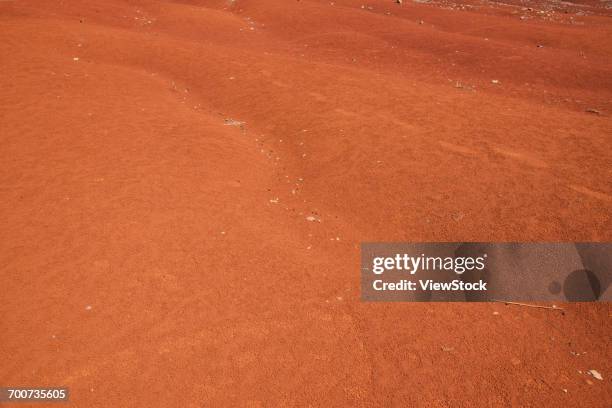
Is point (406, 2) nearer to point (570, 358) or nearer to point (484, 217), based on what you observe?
point (484, 217)

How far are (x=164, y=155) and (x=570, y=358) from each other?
599 cm

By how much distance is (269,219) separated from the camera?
5977 mm

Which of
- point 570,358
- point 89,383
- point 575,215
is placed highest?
point 575,215

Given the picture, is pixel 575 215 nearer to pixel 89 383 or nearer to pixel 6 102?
pixel 89 383

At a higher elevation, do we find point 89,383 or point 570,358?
point 570,358

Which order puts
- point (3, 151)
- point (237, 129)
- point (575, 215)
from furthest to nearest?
point (237, 129), point (3, 151), point (575, 215)

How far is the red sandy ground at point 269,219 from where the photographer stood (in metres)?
3.92

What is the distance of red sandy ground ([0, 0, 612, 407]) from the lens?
392 centimetres

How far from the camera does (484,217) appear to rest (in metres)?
5.77

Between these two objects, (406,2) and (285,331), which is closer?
(285,331)

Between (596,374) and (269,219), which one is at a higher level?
(596,374)

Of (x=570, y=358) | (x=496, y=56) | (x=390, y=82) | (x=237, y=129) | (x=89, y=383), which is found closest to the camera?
(x=89, y=383)

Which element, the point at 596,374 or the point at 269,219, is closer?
the point at 596,374

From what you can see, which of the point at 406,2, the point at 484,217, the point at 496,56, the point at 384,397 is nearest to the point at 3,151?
the point at 384,397
